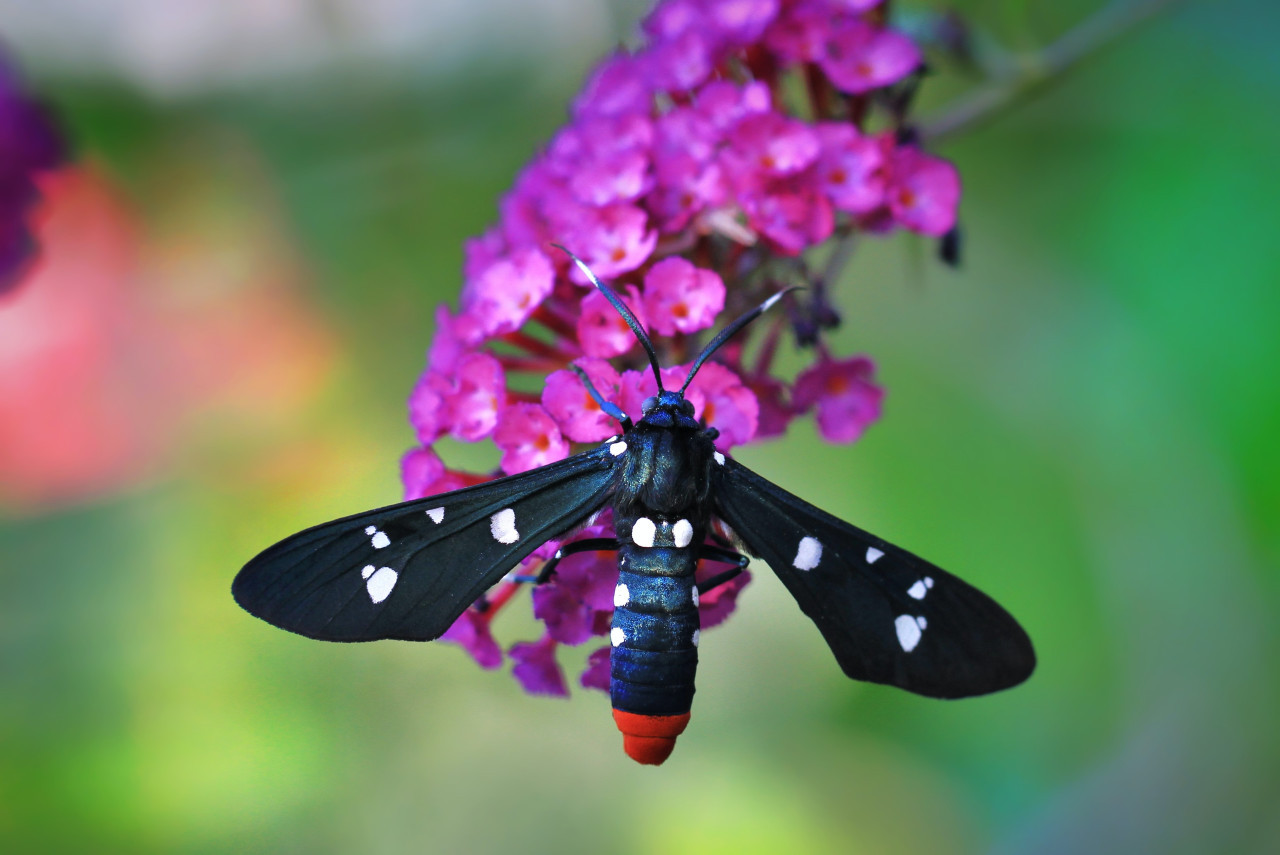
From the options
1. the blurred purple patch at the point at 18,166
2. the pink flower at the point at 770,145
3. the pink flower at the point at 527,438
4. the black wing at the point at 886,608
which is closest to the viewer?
the black wing at the point at 886,608

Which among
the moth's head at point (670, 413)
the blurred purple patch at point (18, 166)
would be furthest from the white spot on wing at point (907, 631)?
the blurred purple patch at point (18, 166)

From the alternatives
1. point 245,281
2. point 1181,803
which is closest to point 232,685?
point 245,281

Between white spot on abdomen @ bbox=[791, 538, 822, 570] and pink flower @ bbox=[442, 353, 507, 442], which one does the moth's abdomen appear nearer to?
white spot on abdomen @ bbox=[791, 538, 822, 570]

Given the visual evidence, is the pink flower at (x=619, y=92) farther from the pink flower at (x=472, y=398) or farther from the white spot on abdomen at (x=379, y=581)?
the white spot on abdomen at (x=379, y=581)

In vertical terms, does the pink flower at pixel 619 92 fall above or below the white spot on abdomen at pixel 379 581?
above

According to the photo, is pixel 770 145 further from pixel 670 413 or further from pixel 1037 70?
pixel 1037 70

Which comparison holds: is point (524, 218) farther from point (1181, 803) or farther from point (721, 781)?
point (1181, 803)

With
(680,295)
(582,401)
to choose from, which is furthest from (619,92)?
(582,401)
